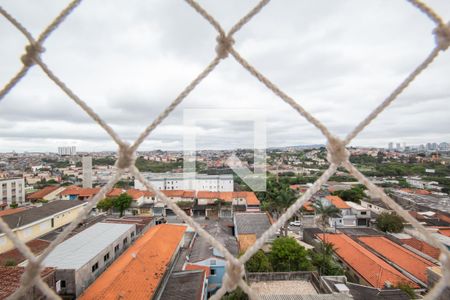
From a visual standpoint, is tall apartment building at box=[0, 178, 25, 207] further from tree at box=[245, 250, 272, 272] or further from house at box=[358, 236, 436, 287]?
house at box=[358, 236, 436, 287]

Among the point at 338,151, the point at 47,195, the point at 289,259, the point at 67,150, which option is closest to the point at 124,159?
the point at 338,151

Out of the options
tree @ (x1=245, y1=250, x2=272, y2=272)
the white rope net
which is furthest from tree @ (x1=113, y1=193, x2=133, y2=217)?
the white rope net

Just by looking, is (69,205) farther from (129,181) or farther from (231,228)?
(129,181)

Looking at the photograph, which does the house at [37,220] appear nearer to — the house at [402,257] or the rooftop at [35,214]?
the rooftop at [35,214]

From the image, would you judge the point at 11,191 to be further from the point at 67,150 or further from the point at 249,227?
the point at 67,150

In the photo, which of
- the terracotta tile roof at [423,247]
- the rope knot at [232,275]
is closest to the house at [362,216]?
the terracotta tile roof at [423,247]

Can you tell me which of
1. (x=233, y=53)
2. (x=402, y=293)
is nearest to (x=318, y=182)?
(x=233, y=53)
